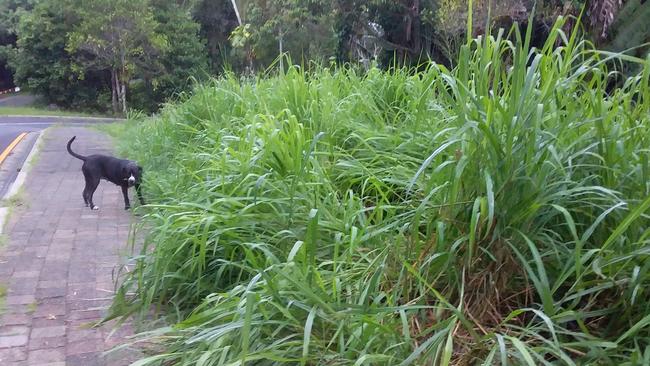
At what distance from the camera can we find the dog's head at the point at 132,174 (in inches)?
292

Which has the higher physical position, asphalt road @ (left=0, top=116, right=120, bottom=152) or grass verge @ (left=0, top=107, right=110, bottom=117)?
asphalt road @ (left=0, top=116, right=120, bottom=152)

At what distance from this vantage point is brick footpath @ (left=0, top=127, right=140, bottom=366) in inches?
150

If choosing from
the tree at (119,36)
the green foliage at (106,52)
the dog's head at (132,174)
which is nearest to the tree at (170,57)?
the green foliage at (106,52)

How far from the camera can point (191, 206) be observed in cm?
439

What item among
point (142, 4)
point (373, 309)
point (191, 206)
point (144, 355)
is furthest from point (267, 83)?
point (142, 4)

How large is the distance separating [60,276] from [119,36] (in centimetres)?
3369

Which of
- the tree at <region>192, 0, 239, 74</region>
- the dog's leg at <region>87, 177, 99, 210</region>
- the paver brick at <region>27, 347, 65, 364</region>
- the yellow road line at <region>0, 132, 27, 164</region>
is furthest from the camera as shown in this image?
the tree at <region>192, 0, 239, 74</region>

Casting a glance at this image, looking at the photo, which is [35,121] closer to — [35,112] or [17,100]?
[35,112]

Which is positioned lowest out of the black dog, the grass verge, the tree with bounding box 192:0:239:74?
the grass verge

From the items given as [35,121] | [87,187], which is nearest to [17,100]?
[35,121]

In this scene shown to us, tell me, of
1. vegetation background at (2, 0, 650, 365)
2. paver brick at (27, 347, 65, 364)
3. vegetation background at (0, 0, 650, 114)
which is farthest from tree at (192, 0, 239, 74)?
paver brick at (27, 347, 65, 364)

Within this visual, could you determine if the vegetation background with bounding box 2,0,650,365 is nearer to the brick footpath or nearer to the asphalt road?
the brick footpath

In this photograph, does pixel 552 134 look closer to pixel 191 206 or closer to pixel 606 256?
pixel 606 256

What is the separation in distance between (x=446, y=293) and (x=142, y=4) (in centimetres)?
3601
